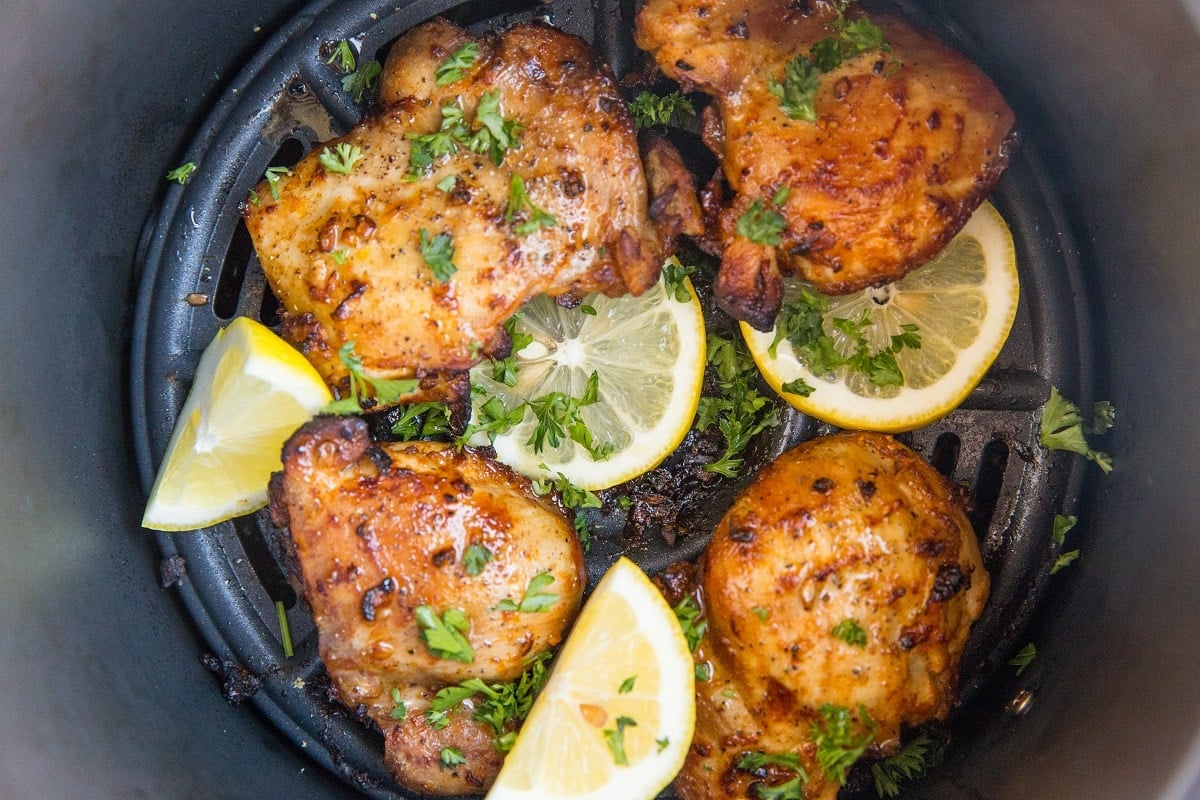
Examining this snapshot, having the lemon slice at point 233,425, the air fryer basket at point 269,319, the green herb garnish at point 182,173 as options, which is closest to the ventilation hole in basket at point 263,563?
the air fryer basket at point 269,319

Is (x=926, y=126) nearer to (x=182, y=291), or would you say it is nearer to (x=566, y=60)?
(x=566, y=60)

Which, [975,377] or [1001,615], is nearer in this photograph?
[975,377]

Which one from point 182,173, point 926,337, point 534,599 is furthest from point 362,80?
point 926,337

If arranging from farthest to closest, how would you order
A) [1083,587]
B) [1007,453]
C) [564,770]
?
[1007,453]
[1083,587]
[564,770]

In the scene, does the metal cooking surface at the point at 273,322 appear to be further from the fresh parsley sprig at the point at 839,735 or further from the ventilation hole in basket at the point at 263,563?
the fresh parsley sprig at the point at 839,735

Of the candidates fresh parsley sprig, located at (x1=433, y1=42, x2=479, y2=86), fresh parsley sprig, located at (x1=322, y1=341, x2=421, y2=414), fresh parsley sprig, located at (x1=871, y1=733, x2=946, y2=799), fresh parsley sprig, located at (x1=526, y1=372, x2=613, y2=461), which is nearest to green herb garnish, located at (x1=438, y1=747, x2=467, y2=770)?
fresh parsley sprig, located at (x1=526, y1=372, x2=613, y2=461)

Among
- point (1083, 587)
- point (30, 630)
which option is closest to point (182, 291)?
point (30, 630)

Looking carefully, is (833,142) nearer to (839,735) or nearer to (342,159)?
(342,159)
